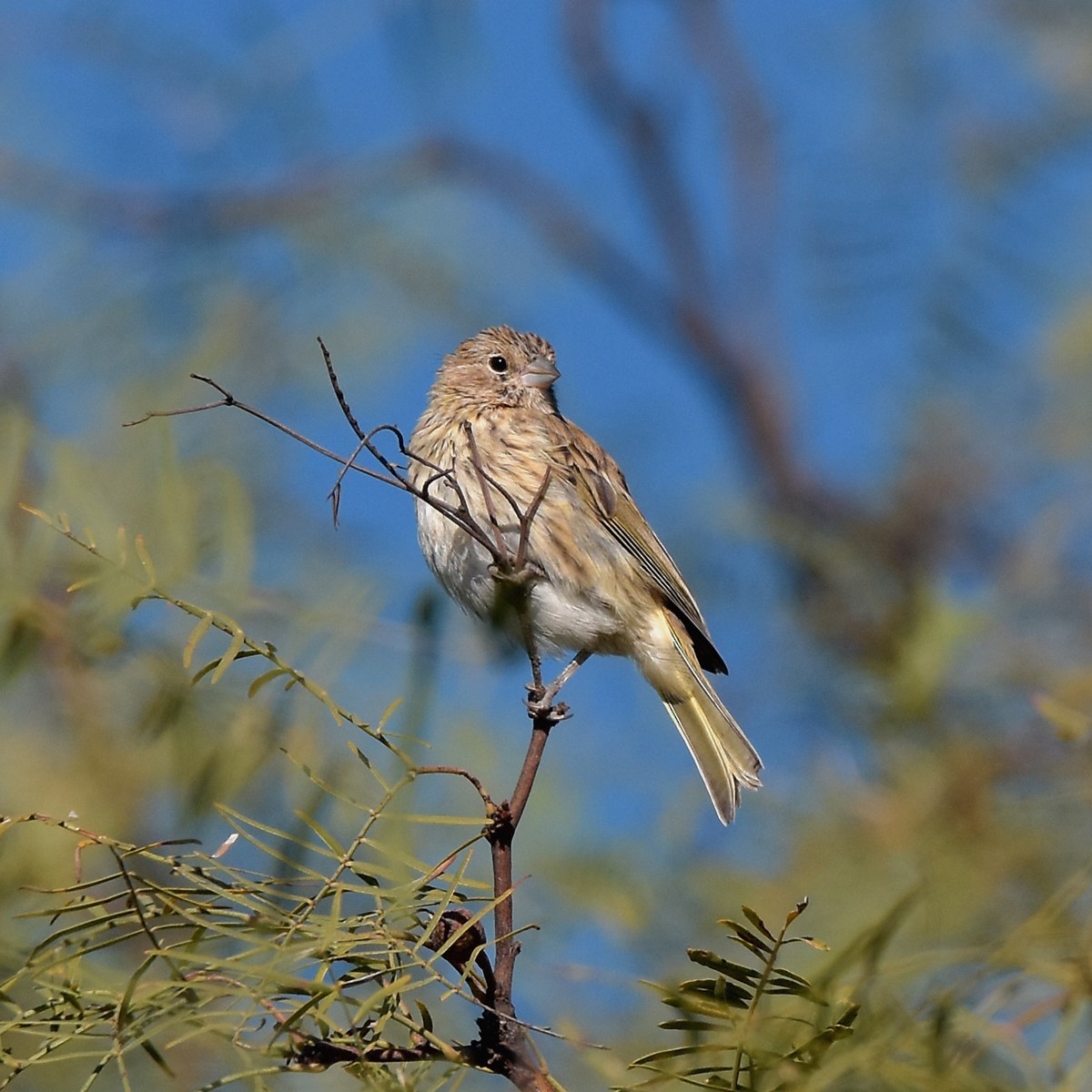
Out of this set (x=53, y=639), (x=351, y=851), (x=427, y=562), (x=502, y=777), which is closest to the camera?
(x=351, y=851)

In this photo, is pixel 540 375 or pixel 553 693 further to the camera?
pixel 540 375

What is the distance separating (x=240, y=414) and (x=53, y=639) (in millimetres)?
3091

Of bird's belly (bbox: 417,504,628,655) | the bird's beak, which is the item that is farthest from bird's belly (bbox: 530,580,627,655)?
the bird's beak

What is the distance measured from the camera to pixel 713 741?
4426 millimetres

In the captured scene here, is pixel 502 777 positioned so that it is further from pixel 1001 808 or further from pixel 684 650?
pixel 1001 808

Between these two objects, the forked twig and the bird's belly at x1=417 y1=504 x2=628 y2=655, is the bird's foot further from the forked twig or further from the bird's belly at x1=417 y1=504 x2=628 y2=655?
the bird's belly at x1=417 y1=504 x2=628 y2=655

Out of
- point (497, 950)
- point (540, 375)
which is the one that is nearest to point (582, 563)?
point (540, 375)

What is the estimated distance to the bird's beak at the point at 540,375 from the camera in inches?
208

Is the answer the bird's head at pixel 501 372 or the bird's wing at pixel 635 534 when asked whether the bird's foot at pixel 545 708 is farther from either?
the bird's head at pixel 501 372

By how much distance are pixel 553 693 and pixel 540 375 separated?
7.50ft

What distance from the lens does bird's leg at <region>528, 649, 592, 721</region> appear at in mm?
2486

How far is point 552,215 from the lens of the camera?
8.97m

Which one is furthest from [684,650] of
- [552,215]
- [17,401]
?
[552,215]

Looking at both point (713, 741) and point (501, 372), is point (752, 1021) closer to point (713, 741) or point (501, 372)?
point (713, 741)
